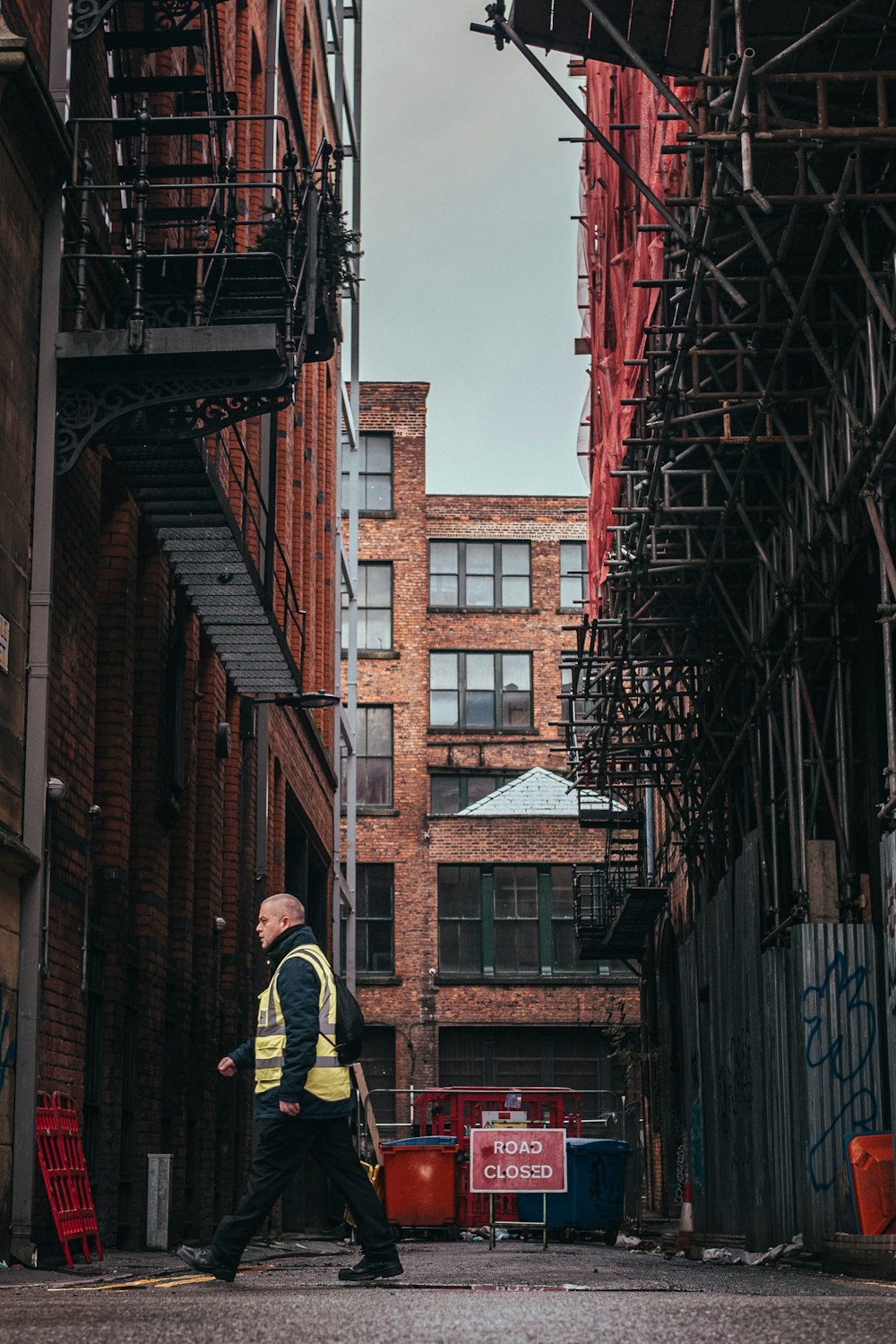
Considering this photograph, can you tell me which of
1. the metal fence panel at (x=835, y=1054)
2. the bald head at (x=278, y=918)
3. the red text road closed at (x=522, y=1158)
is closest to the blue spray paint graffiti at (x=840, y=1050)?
the metal fence panel at (x=835, y=1054)

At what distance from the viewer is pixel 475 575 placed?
46281 millimetres

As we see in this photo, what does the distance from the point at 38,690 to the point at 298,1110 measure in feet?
10.9

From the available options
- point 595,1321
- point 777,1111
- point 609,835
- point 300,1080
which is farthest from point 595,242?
point 595,1321

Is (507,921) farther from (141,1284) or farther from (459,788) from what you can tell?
(141,1284)

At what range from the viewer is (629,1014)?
41625mm

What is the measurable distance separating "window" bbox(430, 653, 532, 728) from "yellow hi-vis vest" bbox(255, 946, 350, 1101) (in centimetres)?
3716

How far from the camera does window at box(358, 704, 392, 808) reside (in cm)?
4425

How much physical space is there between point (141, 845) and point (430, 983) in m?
28.8

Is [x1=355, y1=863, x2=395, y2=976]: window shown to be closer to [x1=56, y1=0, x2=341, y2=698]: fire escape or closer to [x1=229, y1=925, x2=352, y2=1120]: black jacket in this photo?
[x1=56, y1=0, x2=341, y2=698]: fire escape

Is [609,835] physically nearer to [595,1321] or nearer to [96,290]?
[96,290]

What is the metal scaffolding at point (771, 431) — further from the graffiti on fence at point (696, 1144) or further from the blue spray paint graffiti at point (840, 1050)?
the graffiti on fence at point (696, 1144)

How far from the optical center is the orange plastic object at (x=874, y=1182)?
1159 centimetres

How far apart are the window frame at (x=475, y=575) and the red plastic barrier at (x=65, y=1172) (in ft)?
117

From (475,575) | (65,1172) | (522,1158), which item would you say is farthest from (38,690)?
(475,575)
